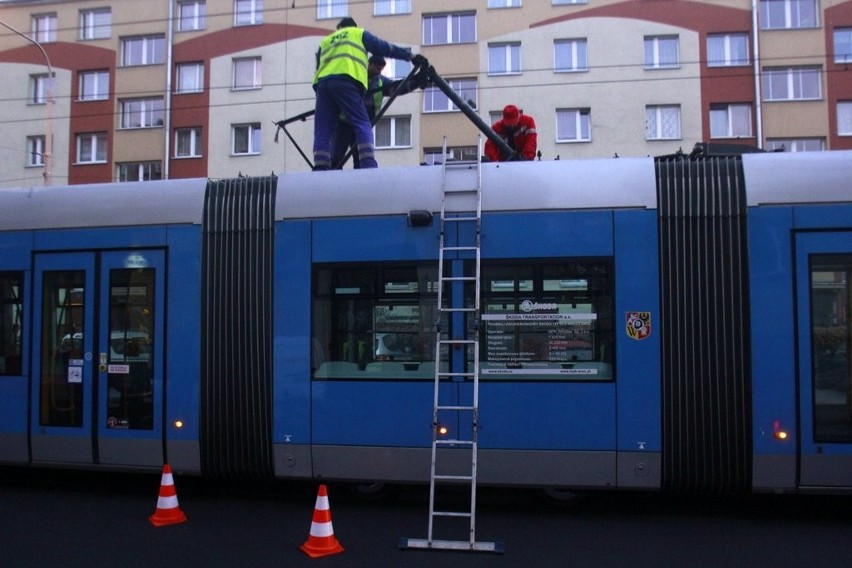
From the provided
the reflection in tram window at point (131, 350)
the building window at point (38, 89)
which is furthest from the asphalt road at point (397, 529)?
the building window at point (38, 89)

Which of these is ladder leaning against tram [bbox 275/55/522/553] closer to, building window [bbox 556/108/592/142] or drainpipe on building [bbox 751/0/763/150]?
building window [bbox 556/108/592/142]

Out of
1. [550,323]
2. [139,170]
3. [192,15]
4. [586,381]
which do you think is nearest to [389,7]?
[192,15]

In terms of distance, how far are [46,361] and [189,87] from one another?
77.6 feet

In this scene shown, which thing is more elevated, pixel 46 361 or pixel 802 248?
pixel 802 248

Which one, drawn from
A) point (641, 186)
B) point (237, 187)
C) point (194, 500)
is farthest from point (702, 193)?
point (194, 500)

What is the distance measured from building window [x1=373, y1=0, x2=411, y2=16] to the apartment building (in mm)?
53

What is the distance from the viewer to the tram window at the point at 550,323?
5797mm

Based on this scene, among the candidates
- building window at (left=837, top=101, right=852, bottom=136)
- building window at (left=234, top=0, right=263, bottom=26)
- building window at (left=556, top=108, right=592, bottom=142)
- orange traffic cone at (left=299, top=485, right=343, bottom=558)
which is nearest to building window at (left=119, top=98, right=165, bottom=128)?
building window at (left=234, top=0, right=263, bottom=26)

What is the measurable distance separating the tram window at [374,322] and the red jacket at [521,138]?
224 centimetres

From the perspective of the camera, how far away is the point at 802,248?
5629 mm

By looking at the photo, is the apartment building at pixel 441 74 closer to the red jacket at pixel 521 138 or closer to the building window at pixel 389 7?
the building window at pixel 389 7

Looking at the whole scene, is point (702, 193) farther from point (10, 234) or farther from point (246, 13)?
point (246, 13)

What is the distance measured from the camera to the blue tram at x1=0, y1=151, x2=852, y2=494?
562cm

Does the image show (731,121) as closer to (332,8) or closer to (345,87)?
(332,8)
